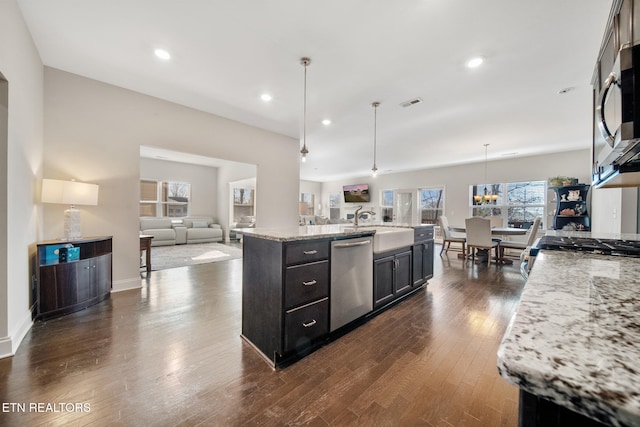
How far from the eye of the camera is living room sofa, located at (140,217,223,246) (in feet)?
22.9

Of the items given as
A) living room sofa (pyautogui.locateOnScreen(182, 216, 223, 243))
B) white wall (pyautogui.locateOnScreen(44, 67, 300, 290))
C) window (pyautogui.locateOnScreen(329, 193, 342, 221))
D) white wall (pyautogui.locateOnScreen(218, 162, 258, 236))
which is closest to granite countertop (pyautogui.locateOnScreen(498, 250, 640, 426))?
white wall (pyautogui.locateOnScreen(44, 67, 300, 290))

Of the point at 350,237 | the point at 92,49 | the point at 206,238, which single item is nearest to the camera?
the point at 350,237

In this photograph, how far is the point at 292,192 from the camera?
5336 mm

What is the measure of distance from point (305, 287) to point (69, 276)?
104 inches

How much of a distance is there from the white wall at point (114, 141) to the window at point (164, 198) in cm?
519

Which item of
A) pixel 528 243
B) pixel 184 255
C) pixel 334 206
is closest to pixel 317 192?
pixel 334 206

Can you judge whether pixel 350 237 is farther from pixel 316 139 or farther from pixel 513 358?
pixel 316 139

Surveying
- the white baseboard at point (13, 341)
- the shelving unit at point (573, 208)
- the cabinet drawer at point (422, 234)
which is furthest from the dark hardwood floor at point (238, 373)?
the shelving unit at point (573, 208)

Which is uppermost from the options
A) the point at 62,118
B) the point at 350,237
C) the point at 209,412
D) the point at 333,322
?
the point at 62,118

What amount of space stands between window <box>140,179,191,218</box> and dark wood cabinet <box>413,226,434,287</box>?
→ 316 inches

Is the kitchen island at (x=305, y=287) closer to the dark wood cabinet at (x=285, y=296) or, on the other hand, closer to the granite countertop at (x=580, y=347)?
the dark wood cabinet at (x=285, y=296)

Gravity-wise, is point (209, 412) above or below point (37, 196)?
below

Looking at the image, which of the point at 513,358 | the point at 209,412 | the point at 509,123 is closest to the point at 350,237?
the point at 209,412

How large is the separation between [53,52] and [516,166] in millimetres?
9321
